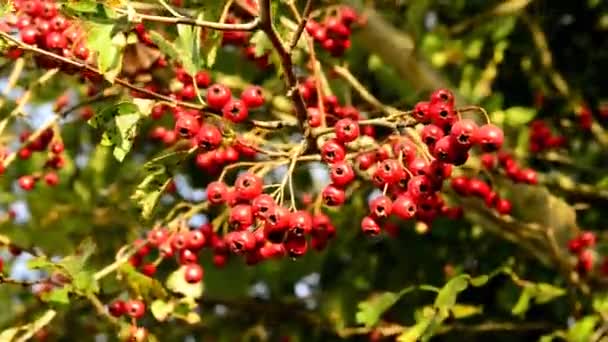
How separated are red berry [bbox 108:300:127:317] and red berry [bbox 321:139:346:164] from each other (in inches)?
32.0

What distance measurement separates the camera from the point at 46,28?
2395 millimetres

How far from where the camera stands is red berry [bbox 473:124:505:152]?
1.95 metres

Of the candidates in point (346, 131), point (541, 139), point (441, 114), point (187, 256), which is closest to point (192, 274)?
point (187, 256)

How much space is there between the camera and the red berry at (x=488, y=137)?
76.7 inches

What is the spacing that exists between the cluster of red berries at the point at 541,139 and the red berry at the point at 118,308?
174cm

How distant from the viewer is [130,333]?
2.49m

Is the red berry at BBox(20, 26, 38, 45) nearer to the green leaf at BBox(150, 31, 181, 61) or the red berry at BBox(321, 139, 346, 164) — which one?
the green leaf at BBox(150, 31, 181, 61)

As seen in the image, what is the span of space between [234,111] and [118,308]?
747 millimetres

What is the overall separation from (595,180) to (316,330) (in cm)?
121

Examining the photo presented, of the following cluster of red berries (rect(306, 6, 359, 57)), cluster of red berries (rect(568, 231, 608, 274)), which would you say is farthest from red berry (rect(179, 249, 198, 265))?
cluster of red berries (rect(568, 231, 608, 274))

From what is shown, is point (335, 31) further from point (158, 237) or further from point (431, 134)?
point (431, 134)

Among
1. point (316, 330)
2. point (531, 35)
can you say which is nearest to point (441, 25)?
point (531, 35)

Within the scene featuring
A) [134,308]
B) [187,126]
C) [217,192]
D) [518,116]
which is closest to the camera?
[187,126]

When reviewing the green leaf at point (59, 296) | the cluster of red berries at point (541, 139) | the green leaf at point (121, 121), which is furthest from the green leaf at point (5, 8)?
the cluster of red berries at point (541, 139)
